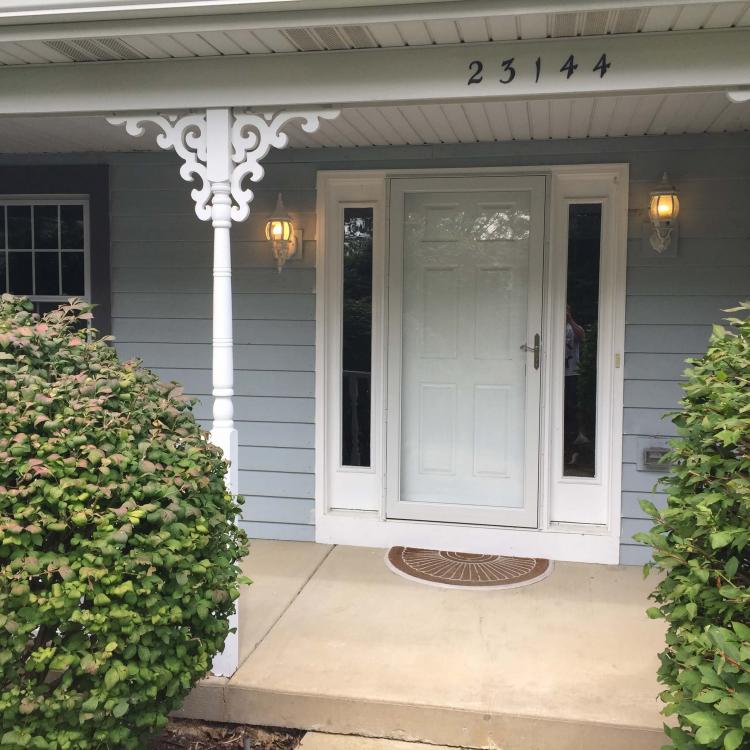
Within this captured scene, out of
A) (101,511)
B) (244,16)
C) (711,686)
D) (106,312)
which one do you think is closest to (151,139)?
(106,312)

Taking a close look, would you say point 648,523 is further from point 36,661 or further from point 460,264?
point 36,661

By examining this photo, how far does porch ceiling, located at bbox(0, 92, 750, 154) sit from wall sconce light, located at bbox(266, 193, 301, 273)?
0.40m

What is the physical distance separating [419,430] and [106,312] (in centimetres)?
213

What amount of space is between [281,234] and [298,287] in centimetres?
34

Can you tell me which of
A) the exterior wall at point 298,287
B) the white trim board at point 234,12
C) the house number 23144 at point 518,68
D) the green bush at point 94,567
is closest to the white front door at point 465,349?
the exterior wall at point 298,287

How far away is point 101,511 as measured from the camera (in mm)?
2168

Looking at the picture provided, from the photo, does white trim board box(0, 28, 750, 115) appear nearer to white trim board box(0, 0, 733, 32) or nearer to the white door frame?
white trim board box(0, 0, 733, 32)

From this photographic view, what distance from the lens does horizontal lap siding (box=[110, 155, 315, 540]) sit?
184 inches

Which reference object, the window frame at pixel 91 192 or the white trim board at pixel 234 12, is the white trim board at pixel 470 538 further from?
the white trim board at pixel 234 12

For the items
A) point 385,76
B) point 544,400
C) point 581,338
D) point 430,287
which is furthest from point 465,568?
point 385,76

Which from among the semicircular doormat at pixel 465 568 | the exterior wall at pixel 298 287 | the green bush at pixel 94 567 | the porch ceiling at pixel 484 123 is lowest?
the semicircular doormat at pixel 465 568

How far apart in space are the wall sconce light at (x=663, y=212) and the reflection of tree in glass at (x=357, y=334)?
1613mm

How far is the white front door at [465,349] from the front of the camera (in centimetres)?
445

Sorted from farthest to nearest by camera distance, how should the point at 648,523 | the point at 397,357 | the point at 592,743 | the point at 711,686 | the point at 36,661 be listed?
the point at 397,357 < the point at 648,523 < the point at 592,743 < the point at 36,661 < the point at 711,686
